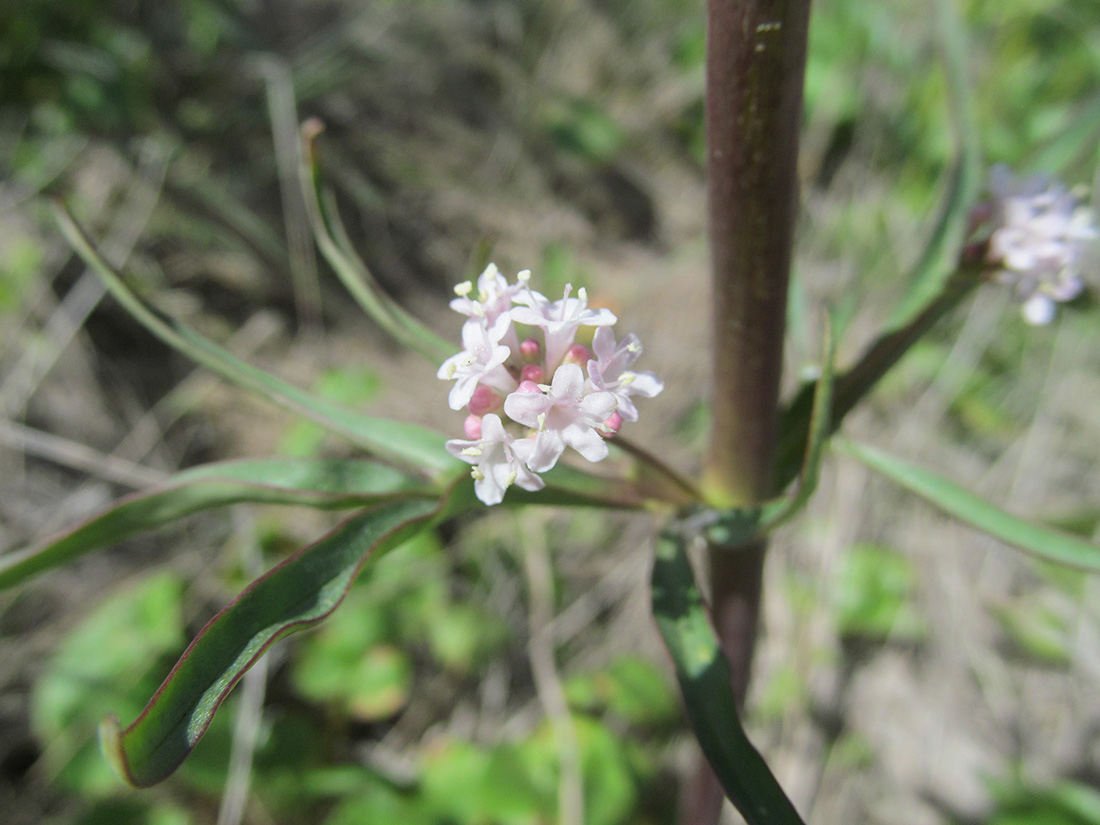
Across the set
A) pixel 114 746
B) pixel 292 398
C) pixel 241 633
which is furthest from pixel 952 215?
pixel 114 746

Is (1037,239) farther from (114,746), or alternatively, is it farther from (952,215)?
(114,746)

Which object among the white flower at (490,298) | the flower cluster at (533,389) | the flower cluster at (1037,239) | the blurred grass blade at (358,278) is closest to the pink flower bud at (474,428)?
the flower cluster at (533,389)

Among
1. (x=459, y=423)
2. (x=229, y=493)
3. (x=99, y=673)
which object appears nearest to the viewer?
(x=229, y=493)

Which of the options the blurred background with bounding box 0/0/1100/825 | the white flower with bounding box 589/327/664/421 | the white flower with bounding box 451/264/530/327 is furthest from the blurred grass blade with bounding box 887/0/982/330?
the white flower with bounding box 451/264/530/327

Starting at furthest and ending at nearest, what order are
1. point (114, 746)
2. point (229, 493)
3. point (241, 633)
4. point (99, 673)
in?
point (99, 673), point (229, 493), point (241, 633), point (114, 746)

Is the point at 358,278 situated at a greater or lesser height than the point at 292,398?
greater

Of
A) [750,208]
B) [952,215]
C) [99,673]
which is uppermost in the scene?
[750,208]

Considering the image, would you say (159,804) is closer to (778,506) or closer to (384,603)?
(384,603)
